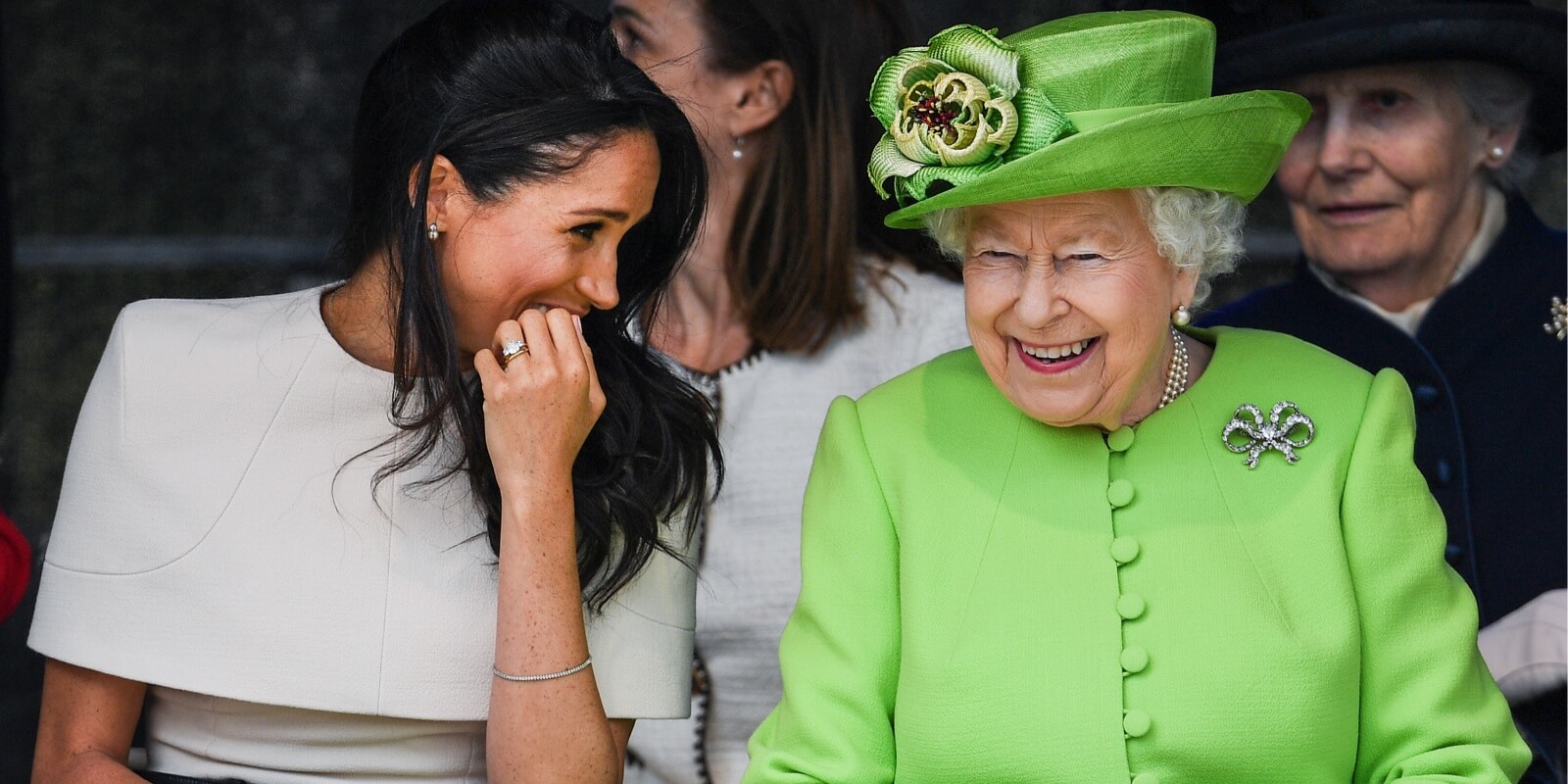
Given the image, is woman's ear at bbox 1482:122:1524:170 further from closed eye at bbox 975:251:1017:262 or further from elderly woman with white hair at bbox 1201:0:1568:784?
closed eye at bbox 975:251:1017:262

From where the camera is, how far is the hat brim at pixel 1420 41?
3391 mm

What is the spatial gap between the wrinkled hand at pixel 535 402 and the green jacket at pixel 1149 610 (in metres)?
0.40

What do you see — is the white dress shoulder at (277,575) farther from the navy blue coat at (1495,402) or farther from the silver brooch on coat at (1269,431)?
the navy blue coat at (1495,402)

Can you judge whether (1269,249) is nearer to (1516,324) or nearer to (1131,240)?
(1516,324)

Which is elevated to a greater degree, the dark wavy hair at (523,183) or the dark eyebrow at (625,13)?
the dark eyebrow at (625,13)

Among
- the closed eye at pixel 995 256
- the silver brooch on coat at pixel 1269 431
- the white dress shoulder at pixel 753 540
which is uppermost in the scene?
the closed eye at pixel 995 256

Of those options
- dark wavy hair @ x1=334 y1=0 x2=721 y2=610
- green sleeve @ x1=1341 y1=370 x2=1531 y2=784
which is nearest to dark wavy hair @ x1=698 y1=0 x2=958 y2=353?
dark wavy hair @ x1=334 y1=0 x2=721 y2=610

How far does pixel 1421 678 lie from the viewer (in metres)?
2.54

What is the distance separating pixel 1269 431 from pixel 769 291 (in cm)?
141

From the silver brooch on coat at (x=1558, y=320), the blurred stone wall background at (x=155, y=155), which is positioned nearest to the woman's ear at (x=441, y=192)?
the blurred stone wall background at (x=155, y=155)

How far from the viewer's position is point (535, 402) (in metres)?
2.74

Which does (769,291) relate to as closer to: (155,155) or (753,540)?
(753,540)

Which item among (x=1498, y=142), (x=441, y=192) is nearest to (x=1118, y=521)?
(x=441, y=192)

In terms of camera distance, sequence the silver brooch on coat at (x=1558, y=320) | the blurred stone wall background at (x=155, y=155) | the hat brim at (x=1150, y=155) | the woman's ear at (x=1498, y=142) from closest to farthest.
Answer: the hat brim at (x=1150, y=155)
the silver brooch on coat at (x=1558, y=320)
the woman's ear at (x=1498, y=142)
the blurred stone wall background at (x=155, y=155)
